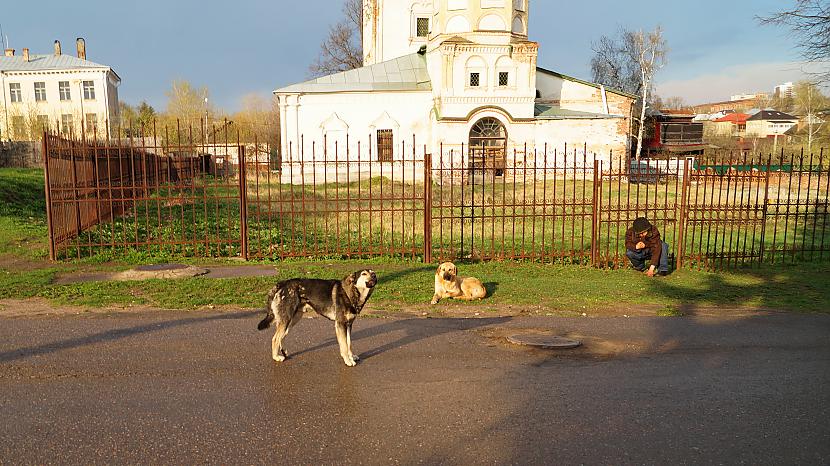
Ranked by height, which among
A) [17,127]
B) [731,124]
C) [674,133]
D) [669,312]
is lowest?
[669,312]

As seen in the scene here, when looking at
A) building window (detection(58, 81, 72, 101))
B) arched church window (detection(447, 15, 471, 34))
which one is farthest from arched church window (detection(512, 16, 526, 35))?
building window (detection(58, 81, 72, 101))

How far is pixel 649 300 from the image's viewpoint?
9.67 meters

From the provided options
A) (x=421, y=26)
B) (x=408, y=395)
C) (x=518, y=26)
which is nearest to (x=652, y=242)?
(x=408, y=395)

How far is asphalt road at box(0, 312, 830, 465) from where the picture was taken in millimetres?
4488

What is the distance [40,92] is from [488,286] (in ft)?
206

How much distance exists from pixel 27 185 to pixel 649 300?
22.7 m

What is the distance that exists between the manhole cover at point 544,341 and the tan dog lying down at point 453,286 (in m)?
1.83

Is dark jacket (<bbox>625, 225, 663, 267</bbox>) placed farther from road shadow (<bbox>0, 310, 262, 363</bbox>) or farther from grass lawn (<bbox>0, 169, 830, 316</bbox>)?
road shadow (<bbox>0, 310, 262, 363</bbox>)

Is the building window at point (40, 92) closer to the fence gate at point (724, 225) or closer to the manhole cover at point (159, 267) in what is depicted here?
the manhole cover at point (159, 267)

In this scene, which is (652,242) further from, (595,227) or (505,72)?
(505,72)

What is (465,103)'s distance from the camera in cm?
3378

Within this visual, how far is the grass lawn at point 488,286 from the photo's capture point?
30.2ft

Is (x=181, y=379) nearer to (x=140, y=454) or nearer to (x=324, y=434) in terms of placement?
(x=140, y=454)

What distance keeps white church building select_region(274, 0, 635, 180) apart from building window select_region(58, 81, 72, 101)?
3566cm
